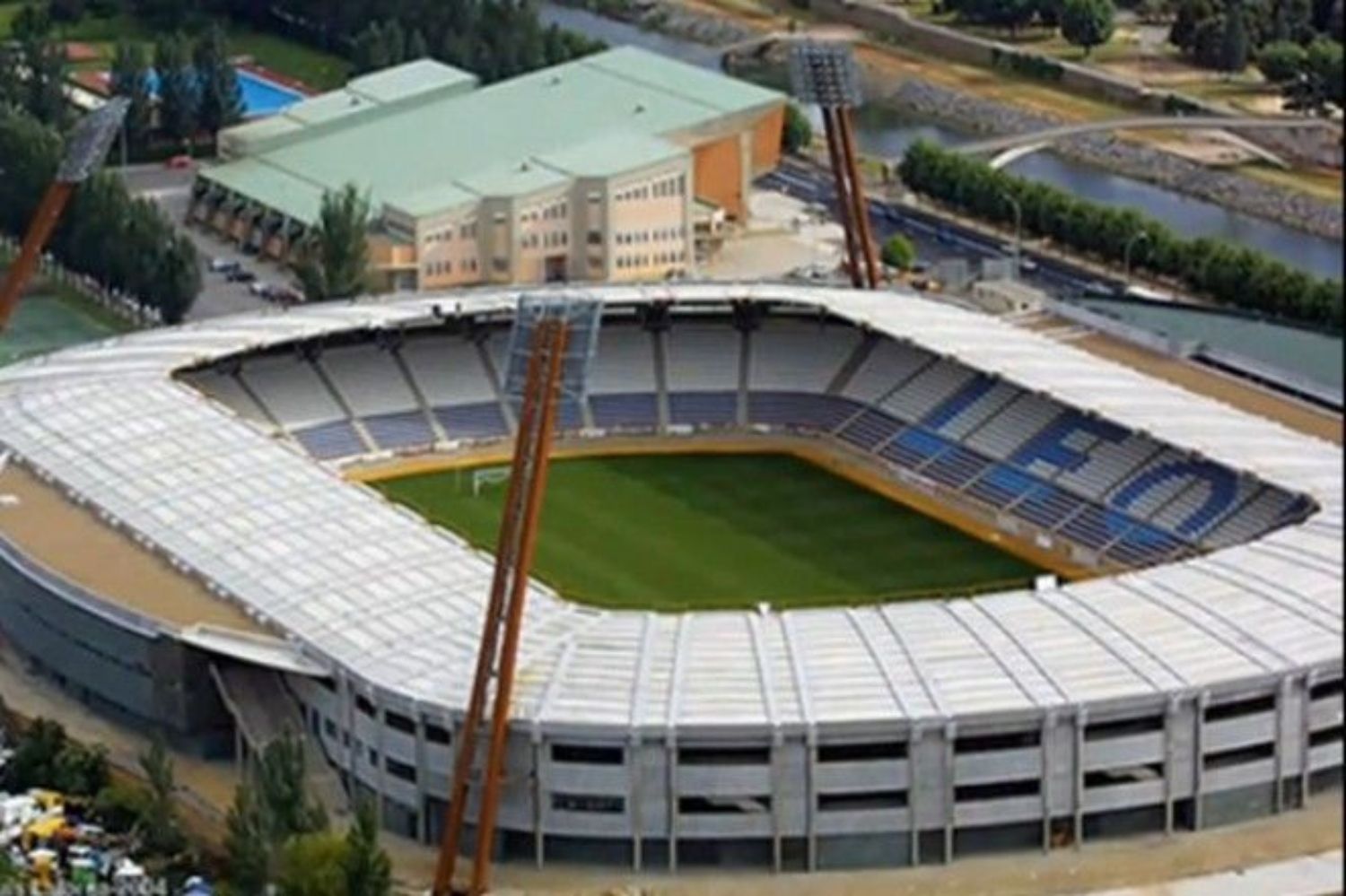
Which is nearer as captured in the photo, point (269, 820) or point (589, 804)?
point (269, 820)

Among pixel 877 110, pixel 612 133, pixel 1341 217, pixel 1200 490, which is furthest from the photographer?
pixel 877 110

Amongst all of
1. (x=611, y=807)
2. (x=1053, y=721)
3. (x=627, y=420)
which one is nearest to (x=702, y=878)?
(x=611, y=807)

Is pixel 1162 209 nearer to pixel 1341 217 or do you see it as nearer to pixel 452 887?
pixel 452 887

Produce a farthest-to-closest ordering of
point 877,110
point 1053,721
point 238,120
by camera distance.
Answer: point 877,110 < point 238,120 < point 1053,721

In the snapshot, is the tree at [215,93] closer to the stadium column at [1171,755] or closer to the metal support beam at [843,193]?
the metal support beam at [843,193]

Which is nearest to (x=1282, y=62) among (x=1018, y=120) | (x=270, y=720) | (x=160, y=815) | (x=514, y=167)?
(x=1018, y=120)

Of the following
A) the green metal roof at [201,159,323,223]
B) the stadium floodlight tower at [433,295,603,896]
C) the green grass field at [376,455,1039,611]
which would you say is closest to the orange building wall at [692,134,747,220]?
the green metal roof at [201,159,323,223]

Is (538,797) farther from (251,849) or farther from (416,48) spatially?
(416,48)
